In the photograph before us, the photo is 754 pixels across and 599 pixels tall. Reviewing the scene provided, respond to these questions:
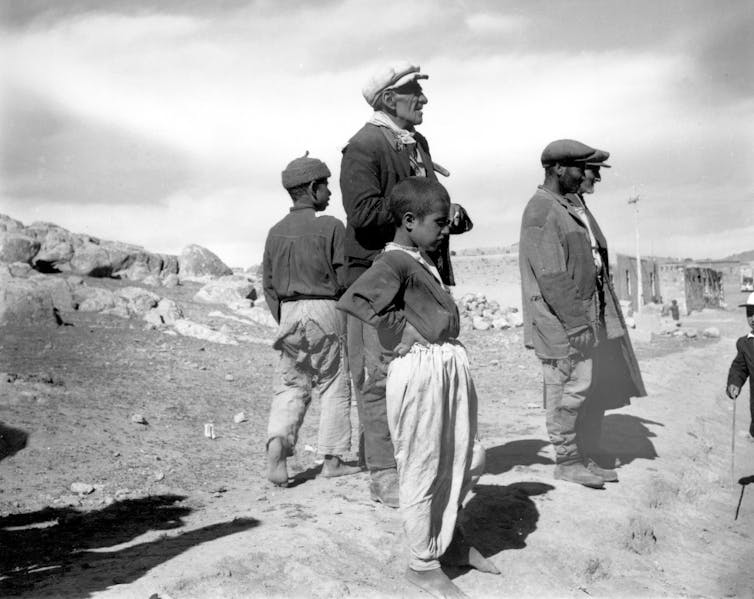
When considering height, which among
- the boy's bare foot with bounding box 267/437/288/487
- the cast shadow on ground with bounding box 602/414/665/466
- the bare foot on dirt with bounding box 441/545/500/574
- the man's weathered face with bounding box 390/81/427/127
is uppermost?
the man's weathered face with bounding box 390/81/427/127

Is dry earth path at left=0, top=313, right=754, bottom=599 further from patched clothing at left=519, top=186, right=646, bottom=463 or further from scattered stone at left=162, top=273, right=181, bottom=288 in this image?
scattered stone at left=162, top=273, right=181, bottom=288

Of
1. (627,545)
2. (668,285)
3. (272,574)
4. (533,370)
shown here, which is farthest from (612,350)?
(668,285)

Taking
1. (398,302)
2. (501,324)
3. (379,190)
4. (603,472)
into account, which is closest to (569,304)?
(603,472)

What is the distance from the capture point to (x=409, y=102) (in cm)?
393

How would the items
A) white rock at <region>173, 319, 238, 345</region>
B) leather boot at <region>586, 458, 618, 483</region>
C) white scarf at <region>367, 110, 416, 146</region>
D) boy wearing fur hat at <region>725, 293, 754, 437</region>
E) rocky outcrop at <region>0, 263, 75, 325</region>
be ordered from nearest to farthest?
white scarf at <region>367, 110, 416, 146</region>
leather boot at <region>586, 458, 618, 483</region>
boy wearing fur hat at <region>725, 293, 754, 437</region>
rocky outcrop at <region>0, 263, 75, 325</region>
white rock at <region>173, 319, 238, 345</region>

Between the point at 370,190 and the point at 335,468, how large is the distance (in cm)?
193

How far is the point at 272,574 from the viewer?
298 cm

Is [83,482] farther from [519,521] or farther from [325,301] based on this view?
[519,521]

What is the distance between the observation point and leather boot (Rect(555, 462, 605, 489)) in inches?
177

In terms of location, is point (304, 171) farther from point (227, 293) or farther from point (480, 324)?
point (480, 324)

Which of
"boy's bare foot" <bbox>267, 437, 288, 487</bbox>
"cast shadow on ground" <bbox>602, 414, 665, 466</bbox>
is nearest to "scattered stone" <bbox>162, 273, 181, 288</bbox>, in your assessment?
"cast shadow on ground" <bbox>602, 414, 665, 466</bbox>

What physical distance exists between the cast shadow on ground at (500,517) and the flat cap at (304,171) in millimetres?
2144

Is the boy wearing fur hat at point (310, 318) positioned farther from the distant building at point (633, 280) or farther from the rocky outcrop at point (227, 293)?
the distant building at point (633, 280)

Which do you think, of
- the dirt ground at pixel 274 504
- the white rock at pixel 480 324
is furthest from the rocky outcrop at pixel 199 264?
the dirt ground at pixel 274 504
